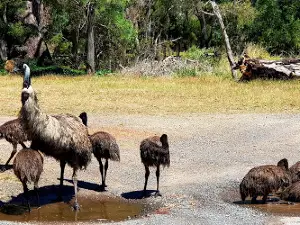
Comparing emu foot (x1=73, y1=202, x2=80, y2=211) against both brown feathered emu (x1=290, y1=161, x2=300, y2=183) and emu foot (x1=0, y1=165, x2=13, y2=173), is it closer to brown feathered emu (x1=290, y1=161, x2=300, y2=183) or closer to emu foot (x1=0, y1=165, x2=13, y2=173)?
emu foot (x1=0, y1=165, x2=13, y2=173)

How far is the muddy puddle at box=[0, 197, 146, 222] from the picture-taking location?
10383 mm

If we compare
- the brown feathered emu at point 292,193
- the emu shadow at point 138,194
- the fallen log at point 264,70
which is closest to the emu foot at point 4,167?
the emu shadow at point 138,194

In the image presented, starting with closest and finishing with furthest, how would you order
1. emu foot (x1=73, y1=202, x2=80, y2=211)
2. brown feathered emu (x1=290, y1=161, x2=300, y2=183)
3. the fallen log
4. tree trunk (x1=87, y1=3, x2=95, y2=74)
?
emu foot (x1=73, y1=202, x2=80, y2=211)
brown feathered emu (x1=290, y1=161, x2=300, y2=183)
the fallen log
tree trunk (x1=87, y1=3, x2=95, y2=74)

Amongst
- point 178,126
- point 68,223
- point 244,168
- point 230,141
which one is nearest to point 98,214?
point 68,223

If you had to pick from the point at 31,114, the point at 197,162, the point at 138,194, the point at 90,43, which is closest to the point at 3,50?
the point at 90,43

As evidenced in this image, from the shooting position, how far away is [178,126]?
19016 mm

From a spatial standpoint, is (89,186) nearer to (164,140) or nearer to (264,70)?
(164,140)

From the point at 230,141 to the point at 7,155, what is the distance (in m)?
5.76

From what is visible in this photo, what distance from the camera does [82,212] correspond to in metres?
10.8

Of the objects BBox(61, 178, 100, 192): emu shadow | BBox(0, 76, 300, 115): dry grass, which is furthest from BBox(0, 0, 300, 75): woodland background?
BBox(61, 178, 100, 192): emu shadow

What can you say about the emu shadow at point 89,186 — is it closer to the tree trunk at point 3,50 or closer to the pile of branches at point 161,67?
the pile of branches at point 161,67

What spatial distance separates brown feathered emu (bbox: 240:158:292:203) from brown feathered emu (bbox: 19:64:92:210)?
272cm

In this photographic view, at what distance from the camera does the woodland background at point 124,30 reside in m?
34.2

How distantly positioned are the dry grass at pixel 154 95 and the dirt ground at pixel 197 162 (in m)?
1.56
